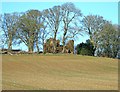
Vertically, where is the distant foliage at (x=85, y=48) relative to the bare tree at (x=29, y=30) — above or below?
below

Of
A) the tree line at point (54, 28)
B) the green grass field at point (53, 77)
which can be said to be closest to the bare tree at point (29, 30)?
the tree line at point (54, 28)

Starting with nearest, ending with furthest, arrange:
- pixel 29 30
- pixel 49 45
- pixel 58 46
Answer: pixel 29 30, pixel 49 45, pixel 58 46

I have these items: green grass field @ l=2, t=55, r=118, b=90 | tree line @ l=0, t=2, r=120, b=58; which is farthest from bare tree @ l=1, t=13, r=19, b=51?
green grass field @ l=2, t=55, r=118, b=90

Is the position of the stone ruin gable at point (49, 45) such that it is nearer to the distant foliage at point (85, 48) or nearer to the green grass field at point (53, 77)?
the distant foliage at point (85, 48)

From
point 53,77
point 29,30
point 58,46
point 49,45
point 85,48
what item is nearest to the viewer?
point 53,77

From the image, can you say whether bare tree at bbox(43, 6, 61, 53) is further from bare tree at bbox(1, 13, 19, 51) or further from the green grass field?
the green grass field

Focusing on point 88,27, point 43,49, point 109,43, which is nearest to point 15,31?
point 43,49

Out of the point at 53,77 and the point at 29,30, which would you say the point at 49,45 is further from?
the point at 53,77

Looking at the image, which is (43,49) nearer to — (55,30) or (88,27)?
(55,30)

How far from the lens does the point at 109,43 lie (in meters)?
75.4

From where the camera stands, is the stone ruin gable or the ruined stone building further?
the ruined stone building

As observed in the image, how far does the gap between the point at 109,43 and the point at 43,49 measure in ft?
54.5

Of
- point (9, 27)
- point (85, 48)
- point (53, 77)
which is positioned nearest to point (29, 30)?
point (9, 27)

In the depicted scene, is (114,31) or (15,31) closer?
(15,31)
